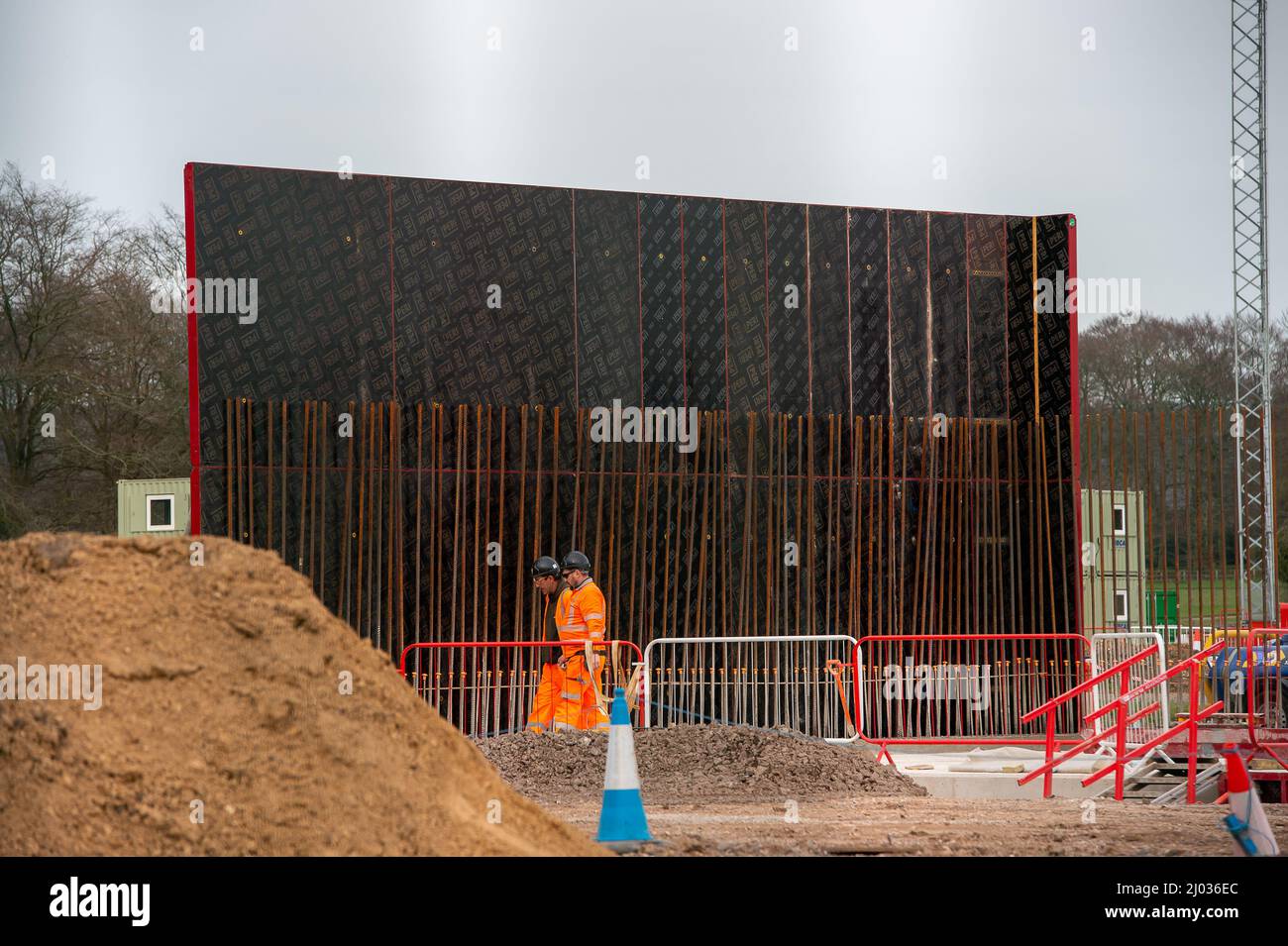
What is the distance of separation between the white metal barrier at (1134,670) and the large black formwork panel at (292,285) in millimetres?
7916

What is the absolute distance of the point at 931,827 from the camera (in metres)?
8.06

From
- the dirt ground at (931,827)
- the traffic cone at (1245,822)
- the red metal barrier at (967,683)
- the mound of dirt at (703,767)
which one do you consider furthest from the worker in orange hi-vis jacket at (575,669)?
the traffic cone at (1245,822)

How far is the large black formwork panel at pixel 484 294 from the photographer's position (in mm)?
14750

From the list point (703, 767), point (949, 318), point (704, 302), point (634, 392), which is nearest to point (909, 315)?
point (949, 318)

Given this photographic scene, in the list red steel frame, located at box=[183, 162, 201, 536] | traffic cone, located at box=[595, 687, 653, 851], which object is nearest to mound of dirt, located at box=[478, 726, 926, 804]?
traffic cone, located at box=[595, 687, 653, 851]

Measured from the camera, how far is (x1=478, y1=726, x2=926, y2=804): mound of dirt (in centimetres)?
1013

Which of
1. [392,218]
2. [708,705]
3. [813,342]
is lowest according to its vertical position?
[708,705]

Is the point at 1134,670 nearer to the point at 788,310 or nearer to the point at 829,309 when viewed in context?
the point at 829,309

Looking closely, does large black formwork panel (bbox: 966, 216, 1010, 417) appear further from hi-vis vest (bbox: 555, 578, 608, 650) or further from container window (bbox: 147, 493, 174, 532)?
container window (bbox: 147, 493, 174, 532)

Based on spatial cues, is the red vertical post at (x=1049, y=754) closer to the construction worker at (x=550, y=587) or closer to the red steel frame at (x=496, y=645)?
the red steel frame at (x=496, y=645)

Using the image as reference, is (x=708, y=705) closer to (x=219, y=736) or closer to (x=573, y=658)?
(x=573, y=658)
